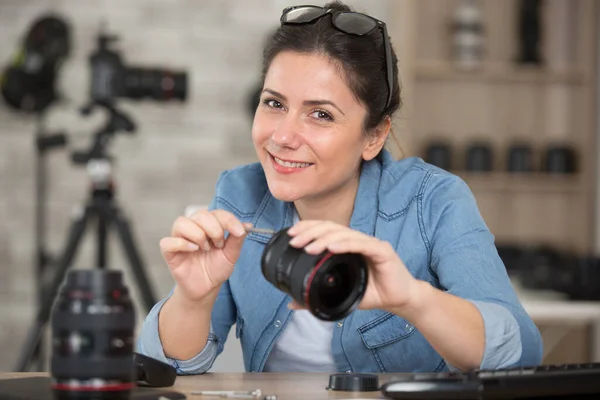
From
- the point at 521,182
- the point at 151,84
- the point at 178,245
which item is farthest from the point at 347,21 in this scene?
the point at 521,182

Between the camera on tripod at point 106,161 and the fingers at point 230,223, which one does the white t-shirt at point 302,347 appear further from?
the camera on tripod at point 106,161

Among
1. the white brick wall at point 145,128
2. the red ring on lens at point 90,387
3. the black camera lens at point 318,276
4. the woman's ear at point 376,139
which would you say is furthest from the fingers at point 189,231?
the white brick wall at point 145,128

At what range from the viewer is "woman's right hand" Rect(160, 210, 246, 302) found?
4.25 ft

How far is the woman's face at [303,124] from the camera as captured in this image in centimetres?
154

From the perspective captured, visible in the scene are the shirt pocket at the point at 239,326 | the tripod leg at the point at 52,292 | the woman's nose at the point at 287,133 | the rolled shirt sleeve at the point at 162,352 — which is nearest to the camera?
the rolled shirt sleeve at the point at 162,352

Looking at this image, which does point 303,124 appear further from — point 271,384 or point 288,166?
point 271,384

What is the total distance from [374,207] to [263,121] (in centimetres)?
25

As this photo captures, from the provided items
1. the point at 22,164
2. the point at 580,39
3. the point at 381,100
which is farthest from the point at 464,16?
the point at 381,100

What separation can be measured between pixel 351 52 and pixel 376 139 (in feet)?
0.63

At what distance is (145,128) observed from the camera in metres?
3.97

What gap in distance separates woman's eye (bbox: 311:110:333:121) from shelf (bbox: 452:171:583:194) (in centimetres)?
250

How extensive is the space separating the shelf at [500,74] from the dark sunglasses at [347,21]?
2357 mm

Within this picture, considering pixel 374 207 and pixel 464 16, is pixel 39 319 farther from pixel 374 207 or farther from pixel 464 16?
pixel 464 16

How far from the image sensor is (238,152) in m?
4.06
